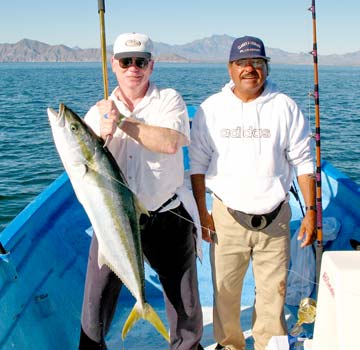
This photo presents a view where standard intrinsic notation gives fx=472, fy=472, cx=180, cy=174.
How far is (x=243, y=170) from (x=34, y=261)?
76.4 inches

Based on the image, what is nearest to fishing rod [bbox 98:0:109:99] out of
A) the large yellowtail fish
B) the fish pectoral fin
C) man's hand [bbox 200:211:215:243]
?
the large yellowtail fish

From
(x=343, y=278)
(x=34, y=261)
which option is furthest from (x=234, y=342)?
(x=343, y=278)

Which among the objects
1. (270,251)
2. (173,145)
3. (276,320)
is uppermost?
(173,145)

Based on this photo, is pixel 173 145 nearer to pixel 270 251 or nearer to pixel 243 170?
pixel 243 170

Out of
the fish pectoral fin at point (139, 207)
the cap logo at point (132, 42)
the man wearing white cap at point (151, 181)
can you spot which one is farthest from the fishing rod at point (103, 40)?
the fish pectoral fin at point (139, 207)

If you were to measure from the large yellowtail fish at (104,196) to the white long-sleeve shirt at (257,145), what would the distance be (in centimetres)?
78

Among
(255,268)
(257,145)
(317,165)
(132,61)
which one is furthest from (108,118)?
(317,165)

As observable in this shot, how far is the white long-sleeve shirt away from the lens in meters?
3.29

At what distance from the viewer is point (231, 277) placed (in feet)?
11.7

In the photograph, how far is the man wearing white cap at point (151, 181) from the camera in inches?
115

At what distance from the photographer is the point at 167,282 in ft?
10.8

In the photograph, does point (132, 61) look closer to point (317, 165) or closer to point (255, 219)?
point (255, 219)

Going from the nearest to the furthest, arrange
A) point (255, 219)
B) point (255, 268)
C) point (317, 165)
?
point (255, 219)
point (255, 268)
point (317, 165)

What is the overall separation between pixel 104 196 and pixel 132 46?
0.95 meters
